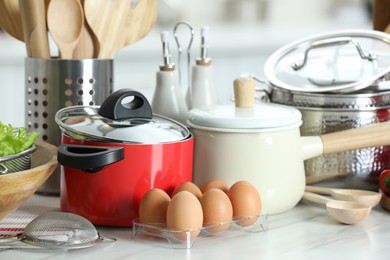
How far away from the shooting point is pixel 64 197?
1100mm

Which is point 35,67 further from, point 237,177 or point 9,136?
point 237,177

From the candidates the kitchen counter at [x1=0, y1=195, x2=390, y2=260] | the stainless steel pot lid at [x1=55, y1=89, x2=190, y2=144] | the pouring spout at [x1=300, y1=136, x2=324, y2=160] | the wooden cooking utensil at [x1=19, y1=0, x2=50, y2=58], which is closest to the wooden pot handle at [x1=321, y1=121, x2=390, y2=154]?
the pouring spout at [x1=300, y1=136, x2=324, y2=160]

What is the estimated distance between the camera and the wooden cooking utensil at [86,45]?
1231mm

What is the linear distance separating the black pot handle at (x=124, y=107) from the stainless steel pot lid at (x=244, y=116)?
9 cm

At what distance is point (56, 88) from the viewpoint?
4.04 ft

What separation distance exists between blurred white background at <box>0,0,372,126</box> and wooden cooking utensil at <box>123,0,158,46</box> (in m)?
1.86

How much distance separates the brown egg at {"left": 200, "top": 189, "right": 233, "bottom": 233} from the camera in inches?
38.9

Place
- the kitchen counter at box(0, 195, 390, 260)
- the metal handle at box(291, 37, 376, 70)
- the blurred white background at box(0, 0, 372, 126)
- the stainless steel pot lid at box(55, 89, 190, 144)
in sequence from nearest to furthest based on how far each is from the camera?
the kitchen counter at box(0, 195, 390, 260), the stainless steel pot lid at box(55, 89, 190, 144), the metal handle at box(291, 37, 376, 70), the blurred white background at box(0, 0, 372, 126)

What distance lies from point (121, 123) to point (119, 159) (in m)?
0.08

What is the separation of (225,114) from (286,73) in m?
0.25

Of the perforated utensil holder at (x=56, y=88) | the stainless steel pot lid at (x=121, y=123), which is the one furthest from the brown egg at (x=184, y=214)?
the perforated utensil holder at (x=56, y=88)

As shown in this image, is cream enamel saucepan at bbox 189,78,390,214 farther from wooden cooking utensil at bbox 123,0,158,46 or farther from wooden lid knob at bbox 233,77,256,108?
wooden cooking utensil at bbox 123,0,158,46

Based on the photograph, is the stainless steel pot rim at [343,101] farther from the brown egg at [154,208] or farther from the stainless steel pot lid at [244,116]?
the brown egg at [154,208]

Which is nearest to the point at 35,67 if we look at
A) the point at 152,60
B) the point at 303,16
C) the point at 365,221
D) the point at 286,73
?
the point at 286,73
